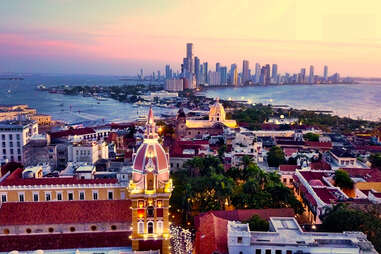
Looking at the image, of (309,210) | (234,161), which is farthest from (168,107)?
(309,210)

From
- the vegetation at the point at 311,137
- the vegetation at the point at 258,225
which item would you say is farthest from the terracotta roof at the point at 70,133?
the vegetation at the point at 258,225

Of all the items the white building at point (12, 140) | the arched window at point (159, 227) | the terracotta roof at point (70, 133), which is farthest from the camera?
the terracotta roof at point (70, 133)

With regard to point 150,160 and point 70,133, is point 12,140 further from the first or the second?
point 150,160

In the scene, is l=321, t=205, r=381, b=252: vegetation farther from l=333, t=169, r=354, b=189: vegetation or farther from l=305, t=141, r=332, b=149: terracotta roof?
l=305, t=141, r=332, b=149: terracotta roof

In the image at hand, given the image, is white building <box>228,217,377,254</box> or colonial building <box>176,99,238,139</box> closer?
white building <box>228,217,377,254</box>

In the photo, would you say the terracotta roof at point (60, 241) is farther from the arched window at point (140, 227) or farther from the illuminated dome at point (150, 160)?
the illuminated dome at point (150, 160)

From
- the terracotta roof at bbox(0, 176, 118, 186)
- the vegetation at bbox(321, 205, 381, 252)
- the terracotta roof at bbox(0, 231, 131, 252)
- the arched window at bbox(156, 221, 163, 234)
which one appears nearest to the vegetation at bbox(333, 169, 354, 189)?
the vegetation at bbox(321, 205, 381, 252)

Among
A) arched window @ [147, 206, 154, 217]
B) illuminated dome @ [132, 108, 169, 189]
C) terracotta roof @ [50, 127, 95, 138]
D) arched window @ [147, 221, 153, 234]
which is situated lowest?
terracotta roof @ [50, 127, 95, 138]

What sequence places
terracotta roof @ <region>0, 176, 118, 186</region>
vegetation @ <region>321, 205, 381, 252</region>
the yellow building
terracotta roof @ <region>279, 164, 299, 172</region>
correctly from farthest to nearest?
terracotta roof @ <region>279, 164, 299, 172</region>, terracotta roof @ <region>0, 176, 118, 186</region>, the yellow building, vegetation @ <region>321, 205, 381, 252</region>
